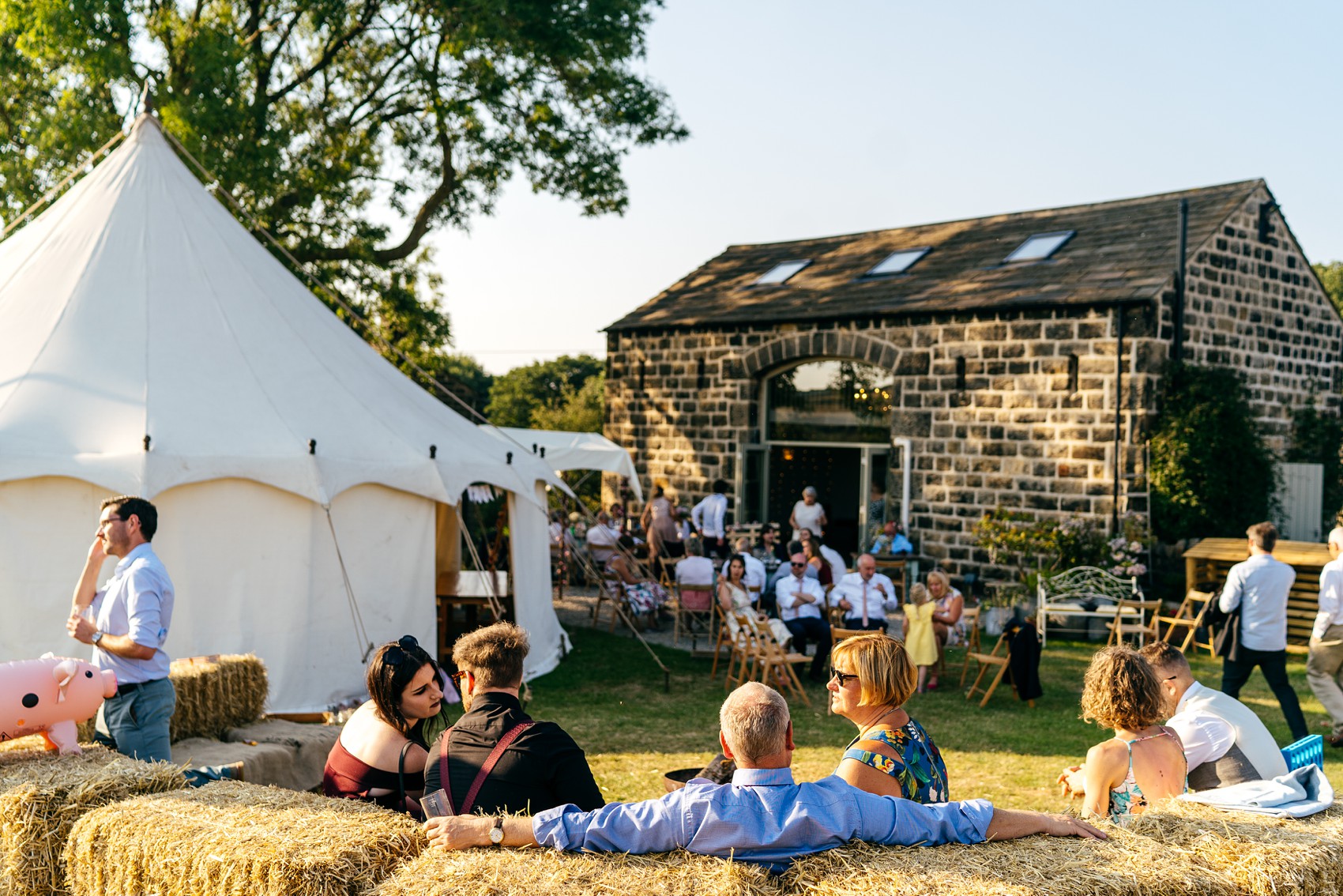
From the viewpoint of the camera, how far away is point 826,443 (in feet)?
52.1

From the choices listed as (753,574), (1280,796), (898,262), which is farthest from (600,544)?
(1280,796)

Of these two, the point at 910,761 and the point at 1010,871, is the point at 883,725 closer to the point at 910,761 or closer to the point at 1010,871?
the point at 910,761

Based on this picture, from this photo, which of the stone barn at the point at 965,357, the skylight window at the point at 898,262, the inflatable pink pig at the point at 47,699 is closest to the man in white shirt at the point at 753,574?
the stone barn at the point at 965,357

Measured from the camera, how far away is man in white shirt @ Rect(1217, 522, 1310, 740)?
6988 mm

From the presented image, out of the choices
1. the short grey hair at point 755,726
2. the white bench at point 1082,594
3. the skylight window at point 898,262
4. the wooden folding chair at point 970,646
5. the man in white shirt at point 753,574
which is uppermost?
the skylight window at point 898,262

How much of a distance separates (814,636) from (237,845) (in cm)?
719

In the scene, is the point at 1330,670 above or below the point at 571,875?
below

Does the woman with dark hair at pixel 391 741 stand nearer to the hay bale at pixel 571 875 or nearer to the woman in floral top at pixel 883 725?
the hay bale at pixel 571 875

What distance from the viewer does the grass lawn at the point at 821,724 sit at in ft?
22.0

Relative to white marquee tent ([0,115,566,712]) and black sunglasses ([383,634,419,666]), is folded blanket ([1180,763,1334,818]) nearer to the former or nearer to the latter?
black sunglasses ([383,634,419,666])

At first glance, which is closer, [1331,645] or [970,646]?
[1331,645]

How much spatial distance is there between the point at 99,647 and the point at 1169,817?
392 centimetres

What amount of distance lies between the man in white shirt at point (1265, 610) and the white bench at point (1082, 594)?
3.80 m

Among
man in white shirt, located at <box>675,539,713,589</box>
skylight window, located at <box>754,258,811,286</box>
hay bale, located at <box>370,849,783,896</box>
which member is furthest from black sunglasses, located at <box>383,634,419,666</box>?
skylight window, located at <box>754,258,811,286</box>
